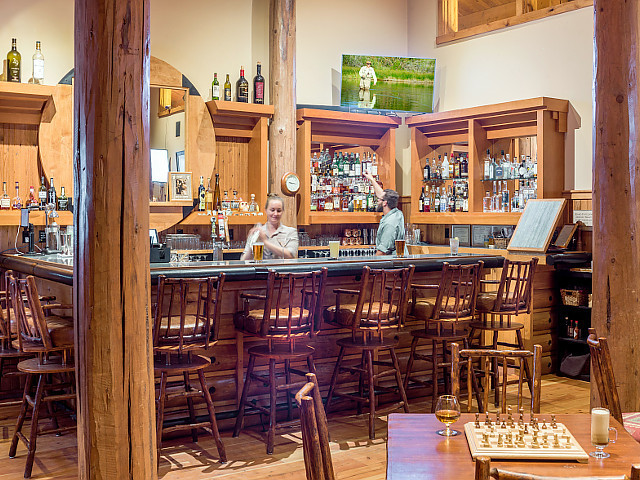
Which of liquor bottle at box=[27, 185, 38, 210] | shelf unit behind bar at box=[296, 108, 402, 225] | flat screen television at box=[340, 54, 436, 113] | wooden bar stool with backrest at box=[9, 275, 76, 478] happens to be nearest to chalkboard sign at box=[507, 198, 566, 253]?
shelf unit behind bar at box=[296, 108, 402, 225]

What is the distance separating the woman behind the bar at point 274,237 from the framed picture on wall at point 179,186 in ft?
4.69

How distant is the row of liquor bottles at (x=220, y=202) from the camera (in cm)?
701

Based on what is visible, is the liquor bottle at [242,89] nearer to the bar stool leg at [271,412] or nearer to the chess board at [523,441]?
the bar stool leg at [271,412]

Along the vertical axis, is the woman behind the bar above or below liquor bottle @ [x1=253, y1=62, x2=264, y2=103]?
below

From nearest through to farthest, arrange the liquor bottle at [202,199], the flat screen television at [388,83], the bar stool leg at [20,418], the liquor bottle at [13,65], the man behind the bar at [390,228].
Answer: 1. the bar stool leg at [20,418]
2. the liquor bottle at [13,65]
3. the man behind the bar at [390,228]
4. the liquor bottle at [202,199]
5. the flat screen television at [388,83]

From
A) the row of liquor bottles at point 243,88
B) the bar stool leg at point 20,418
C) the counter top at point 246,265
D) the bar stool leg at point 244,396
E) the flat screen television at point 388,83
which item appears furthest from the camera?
the flat screen television at point 388,83

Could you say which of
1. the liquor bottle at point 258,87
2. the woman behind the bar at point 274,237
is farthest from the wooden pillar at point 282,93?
the woman behind the bar at point 274,237

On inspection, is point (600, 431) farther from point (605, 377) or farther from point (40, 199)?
point (40, 199)

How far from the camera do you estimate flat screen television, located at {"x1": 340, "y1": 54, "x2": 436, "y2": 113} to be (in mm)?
7887

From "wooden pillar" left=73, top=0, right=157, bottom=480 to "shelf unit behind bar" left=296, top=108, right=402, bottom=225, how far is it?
185 inches

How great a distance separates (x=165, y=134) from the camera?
688 cm

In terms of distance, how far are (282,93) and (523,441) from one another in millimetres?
5714

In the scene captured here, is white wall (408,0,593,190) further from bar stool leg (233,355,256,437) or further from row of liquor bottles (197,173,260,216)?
bar stool leg (233,355,256,437)

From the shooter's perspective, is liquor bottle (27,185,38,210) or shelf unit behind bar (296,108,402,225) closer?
liquor bottle (27,185,38,210)
